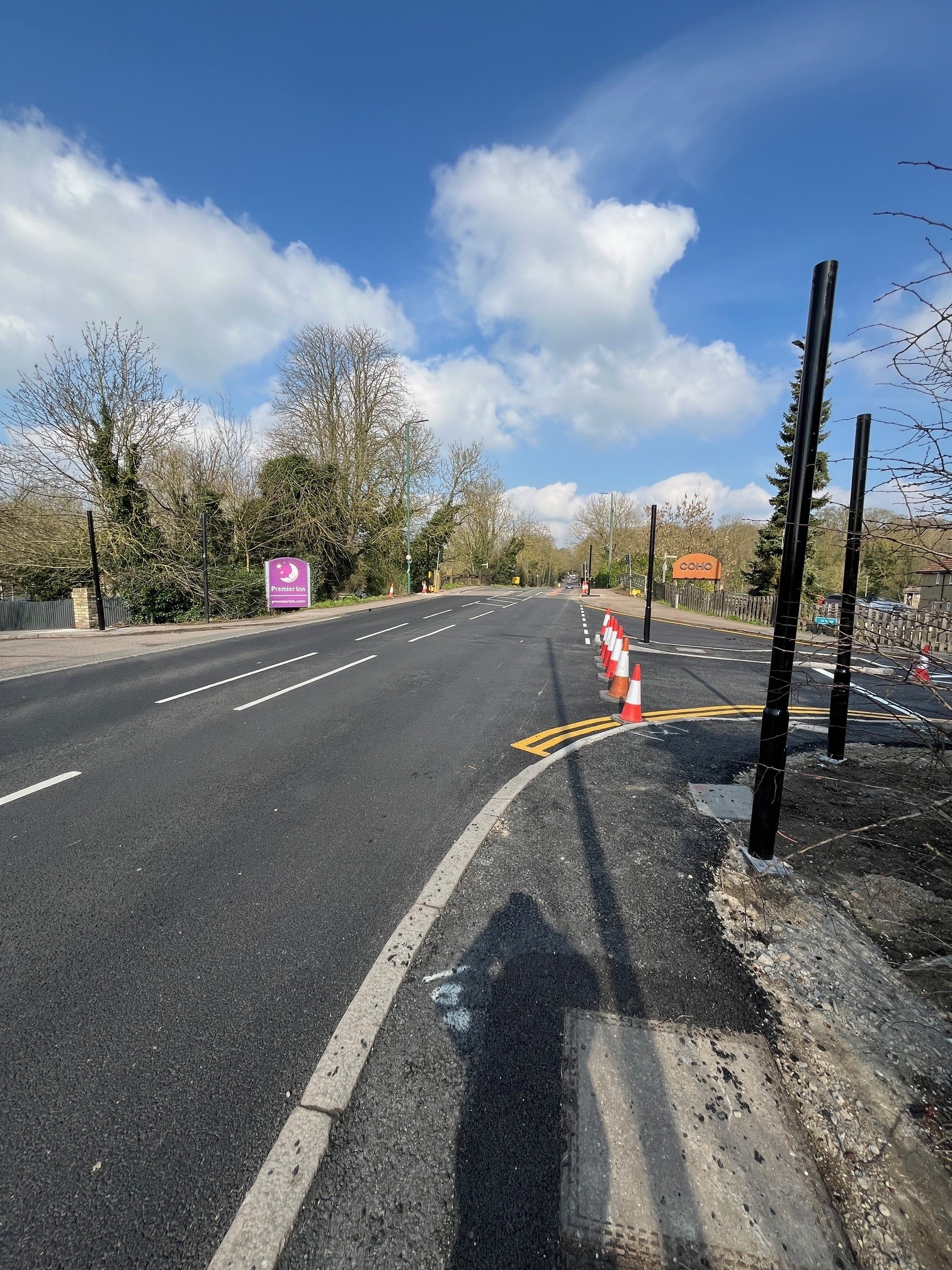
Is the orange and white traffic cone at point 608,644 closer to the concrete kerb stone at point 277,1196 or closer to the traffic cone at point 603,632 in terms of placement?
the traffic cone at point 603,632

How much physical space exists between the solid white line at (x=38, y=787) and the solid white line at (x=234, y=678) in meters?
2.68

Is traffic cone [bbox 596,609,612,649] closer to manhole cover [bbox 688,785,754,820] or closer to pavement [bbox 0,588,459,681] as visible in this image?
manhole cover [bbox 688,785,754,820]

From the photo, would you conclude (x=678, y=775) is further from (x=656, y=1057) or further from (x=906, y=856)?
(x=656, y=1057)

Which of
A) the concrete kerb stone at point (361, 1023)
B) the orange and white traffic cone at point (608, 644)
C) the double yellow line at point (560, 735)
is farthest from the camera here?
the orange and white traffic cone at point (608, 644)

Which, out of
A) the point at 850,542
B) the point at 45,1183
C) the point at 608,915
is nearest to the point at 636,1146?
the point at 608,915

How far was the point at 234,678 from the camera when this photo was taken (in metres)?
9.47

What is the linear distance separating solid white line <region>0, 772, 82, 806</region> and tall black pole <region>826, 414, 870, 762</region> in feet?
19.3

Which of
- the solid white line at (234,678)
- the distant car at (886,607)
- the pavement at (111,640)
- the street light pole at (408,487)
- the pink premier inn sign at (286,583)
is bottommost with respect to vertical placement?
the pavement at (111,640)

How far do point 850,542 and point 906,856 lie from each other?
7.90ft

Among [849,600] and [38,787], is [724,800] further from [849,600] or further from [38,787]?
[38,787]

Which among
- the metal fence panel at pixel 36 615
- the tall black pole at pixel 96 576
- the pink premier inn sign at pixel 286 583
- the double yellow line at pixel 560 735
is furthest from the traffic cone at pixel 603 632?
the metal fence panel at pixel 36 615

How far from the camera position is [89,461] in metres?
19.1

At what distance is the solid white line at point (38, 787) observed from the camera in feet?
14.7

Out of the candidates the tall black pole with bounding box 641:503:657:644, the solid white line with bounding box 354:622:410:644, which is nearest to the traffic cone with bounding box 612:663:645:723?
the tall black pole with bounding box 641:503:657:644
